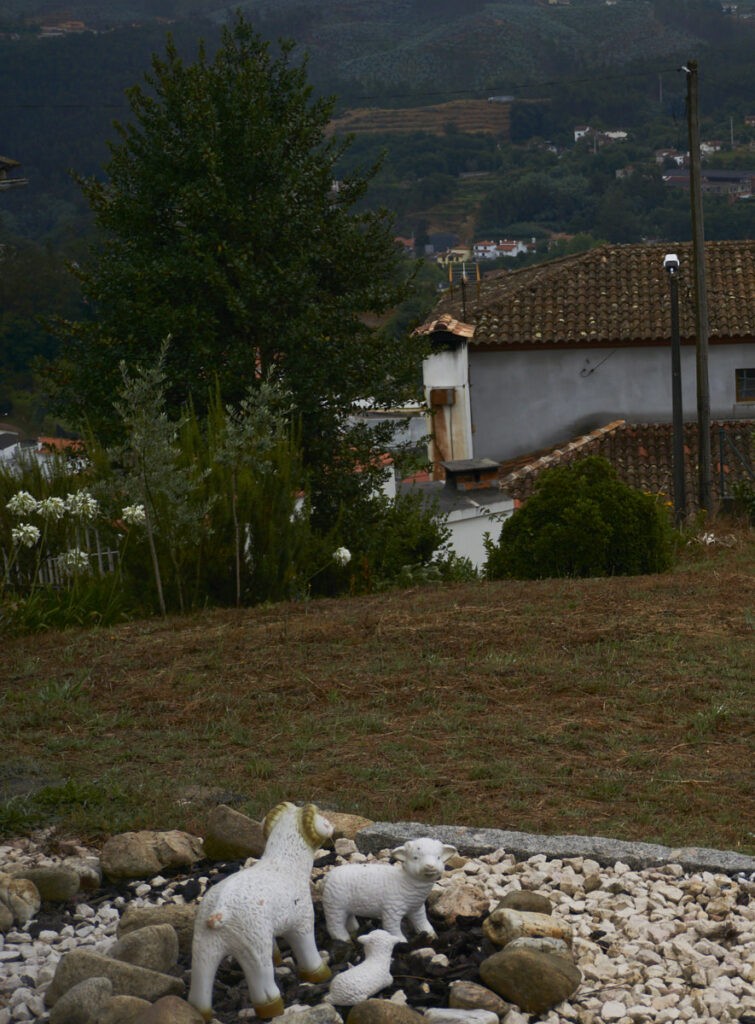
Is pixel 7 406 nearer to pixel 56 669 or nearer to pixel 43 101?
pixel 56 669

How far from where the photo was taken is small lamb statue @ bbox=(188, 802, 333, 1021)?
3.42 m

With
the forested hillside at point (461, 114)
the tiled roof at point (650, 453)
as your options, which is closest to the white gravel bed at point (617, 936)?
the tiled roof at point (650, 453)

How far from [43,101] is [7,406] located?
82.3 metres

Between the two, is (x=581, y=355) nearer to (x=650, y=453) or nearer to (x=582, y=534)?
(x=650, y=453)

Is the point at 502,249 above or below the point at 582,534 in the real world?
above

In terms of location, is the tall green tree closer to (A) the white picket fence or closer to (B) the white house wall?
(A) the white picket fence

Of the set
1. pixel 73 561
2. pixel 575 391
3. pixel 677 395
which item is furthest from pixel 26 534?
pixel 575 391

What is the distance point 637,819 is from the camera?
4828mm

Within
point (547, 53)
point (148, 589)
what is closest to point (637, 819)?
point (148, 589)

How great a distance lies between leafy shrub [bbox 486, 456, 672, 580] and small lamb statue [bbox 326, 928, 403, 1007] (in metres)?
7.01

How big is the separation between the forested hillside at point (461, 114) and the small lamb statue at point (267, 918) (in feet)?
122

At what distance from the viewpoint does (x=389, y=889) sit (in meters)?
3.80

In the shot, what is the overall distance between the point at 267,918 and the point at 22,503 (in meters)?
5.88

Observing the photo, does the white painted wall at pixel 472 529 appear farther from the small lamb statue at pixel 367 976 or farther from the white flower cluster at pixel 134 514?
the small lamb statue at pixel 367 976
